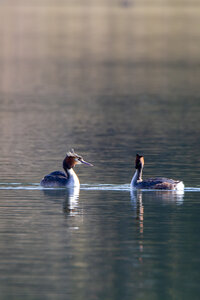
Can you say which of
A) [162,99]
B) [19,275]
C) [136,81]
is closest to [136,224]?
[19,275]

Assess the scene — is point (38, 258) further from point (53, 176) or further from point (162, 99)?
point (162, 99)

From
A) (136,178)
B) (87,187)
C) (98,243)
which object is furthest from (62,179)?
(98,243)

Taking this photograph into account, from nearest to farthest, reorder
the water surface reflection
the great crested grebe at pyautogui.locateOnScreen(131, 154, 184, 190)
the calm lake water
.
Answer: the calm lake water → the water surface reflection → the great crested grebe at pyautogui.locateOnScreen(131, 154, 184, 190)

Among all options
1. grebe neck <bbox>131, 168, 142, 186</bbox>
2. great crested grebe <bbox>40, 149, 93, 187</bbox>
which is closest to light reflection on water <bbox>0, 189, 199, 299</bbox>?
grebe neck <bbox>131, 168, 142, 186</bbox>

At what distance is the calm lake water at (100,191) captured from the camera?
18.2m

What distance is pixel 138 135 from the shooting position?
42.7m

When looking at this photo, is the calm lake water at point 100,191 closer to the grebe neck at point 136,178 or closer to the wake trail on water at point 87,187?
the wake trail on water at point 87,187

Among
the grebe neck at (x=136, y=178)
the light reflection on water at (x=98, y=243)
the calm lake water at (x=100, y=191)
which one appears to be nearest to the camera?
the light reflection on water at (x=98, y=243)

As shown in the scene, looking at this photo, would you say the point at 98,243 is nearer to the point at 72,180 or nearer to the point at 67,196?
the point at 67,196

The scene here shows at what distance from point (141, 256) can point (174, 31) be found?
5569 inches

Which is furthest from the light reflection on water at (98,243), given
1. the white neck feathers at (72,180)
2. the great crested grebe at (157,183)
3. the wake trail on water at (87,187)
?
the white neck feathers at (72,180)

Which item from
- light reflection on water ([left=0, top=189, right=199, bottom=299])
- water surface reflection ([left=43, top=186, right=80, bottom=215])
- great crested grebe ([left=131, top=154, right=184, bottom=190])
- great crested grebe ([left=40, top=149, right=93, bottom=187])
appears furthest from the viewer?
great crested grebe ([left=40, top=149, right=93, bottom=187])

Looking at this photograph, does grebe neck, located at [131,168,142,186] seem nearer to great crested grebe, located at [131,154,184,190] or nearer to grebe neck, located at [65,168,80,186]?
great crested grebe, located at [131,154,184,190]

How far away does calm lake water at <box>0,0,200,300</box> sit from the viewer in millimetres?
18250
